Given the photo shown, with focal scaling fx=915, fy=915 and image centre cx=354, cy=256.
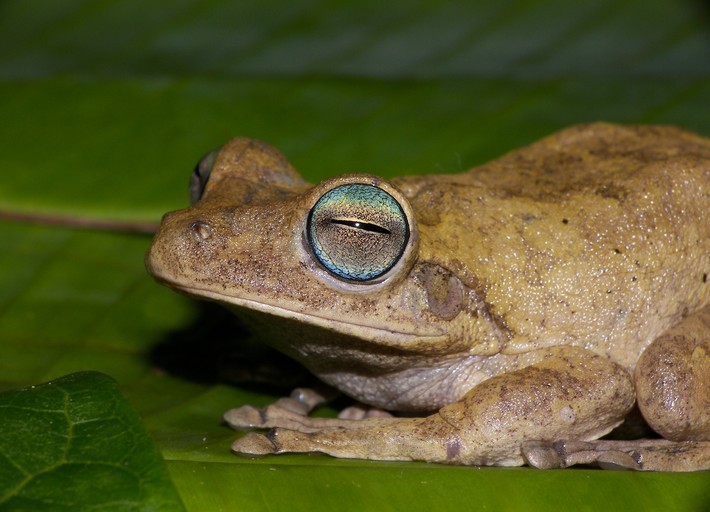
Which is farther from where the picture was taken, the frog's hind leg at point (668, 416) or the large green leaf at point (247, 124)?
the frog's hind leg at point (668, 416)

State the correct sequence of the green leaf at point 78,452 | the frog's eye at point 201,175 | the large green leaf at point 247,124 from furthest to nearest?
the frog's eye at point 201,175 → the large green leaf at point 247,124 → the green leaf at point 78,452

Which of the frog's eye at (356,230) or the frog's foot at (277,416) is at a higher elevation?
the frog's eye at (356,230)

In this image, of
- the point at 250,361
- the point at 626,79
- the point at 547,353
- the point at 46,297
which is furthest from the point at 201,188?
the point at 626,79

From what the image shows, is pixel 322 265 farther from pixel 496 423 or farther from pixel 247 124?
pixel 247 124

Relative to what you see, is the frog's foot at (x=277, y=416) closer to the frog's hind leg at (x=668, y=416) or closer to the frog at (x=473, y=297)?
the frog at (x=473, y=297)

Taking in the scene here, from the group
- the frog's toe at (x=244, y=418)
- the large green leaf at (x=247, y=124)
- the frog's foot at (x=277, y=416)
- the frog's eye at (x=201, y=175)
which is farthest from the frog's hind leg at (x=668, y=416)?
the frog's eye at (x=201, y=175)

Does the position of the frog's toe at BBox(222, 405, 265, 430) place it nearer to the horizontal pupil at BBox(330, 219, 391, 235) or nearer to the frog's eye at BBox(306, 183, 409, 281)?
the frog's eye at BBox(306, 183, 409, 281)

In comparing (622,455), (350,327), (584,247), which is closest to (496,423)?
(622,455)
